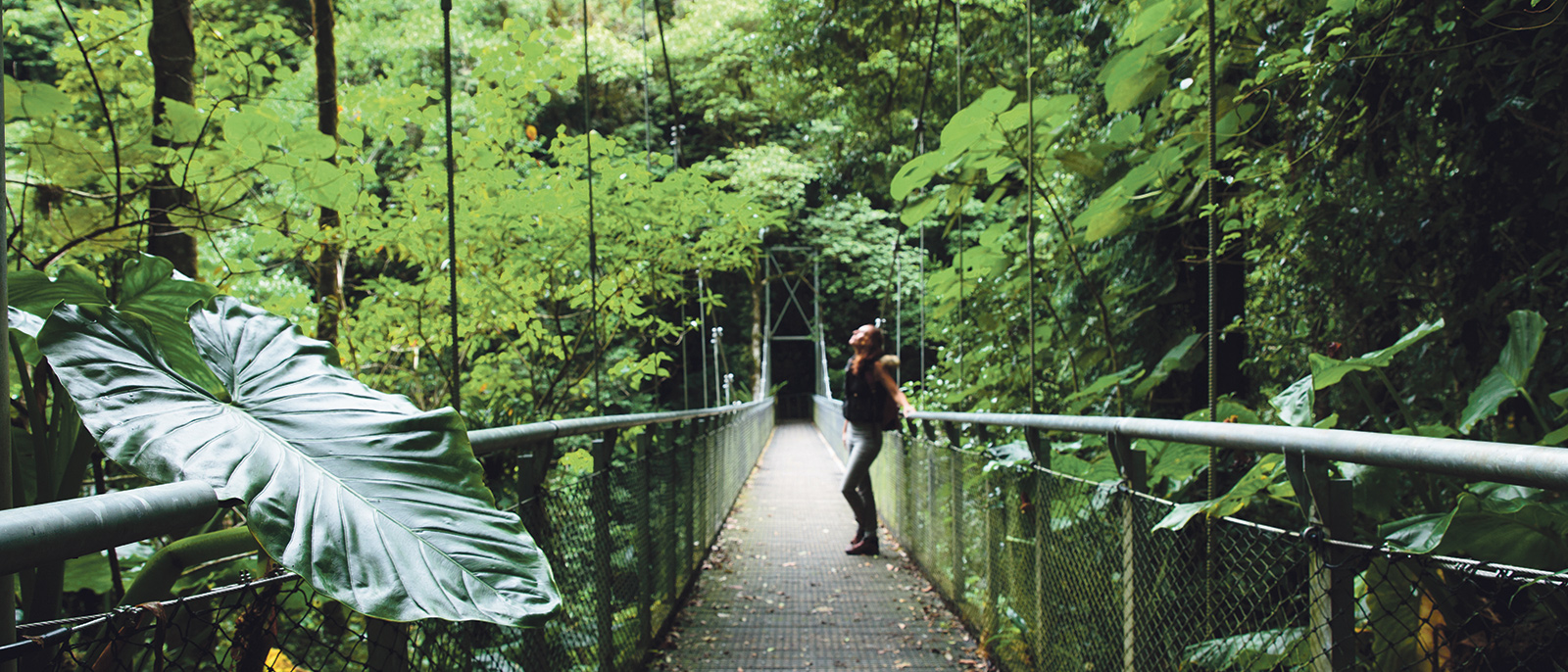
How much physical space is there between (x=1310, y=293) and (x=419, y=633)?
6.33ft

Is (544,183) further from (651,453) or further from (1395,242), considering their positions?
(1395,242)

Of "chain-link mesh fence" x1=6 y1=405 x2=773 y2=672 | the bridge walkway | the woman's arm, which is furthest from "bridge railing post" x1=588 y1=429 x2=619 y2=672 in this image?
the woman's arm

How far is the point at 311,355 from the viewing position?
0.95 meters

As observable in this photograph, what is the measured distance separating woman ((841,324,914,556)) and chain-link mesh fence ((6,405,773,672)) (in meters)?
0.63

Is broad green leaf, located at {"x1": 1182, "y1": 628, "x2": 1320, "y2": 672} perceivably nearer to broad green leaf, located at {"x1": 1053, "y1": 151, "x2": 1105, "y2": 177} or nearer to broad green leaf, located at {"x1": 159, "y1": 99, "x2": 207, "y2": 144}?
broad green leaf, located at {"x1": 1053, "y1": 151, "x2": 1105, "y2": 177}

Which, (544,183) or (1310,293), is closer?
(1310,293)

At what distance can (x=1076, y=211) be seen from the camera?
293 centimetres

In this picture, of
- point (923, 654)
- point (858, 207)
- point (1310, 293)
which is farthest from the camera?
point (858, 207)

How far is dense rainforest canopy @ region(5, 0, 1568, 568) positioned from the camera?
132 centimetres

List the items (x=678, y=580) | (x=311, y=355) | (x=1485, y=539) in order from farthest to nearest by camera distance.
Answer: (x=678, y=580)
(x=311, y=355)
(x=1485, y=539)

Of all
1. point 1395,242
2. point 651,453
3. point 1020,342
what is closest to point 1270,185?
point 1395,242

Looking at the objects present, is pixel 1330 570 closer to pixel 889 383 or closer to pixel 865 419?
pixel 889 383

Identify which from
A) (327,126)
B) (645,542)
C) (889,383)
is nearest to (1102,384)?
(645,542)

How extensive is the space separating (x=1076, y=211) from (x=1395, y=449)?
7.55 ft
